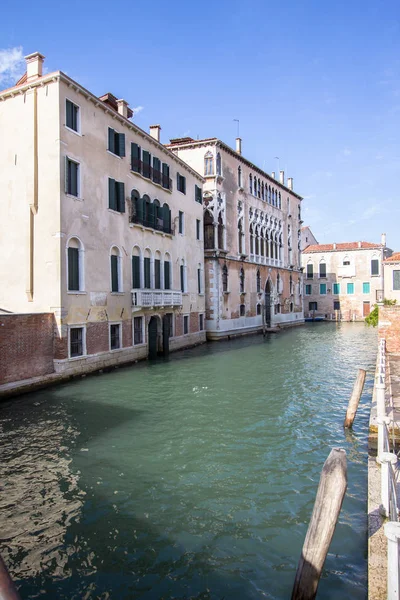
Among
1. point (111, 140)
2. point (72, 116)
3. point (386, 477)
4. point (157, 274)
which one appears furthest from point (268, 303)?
point (386, 477)

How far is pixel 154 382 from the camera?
13.2m

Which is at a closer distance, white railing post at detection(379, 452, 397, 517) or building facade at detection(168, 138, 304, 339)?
white railing post at detection(379, 452, 397, 517)

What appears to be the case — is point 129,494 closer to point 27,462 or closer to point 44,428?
point 27,462

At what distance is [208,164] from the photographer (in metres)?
26.6

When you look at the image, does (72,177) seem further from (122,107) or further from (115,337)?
(115,337)

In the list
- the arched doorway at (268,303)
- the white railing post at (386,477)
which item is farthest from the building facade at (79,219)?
the arched doorway at (268,303)

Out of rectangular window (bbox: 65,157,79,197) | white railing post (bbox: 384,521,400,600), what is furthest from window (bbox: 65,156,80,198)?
white railing post (bbox: 384,521,400,600)

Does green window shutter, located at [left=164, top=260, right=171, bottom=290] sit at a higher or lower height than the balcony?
higher

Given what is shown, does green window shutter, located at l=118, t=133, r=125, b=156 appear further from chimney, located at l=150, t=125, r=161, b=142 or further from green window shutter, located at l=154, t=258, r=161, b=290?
chimney, located at l=150, t=125, r=161, b=142

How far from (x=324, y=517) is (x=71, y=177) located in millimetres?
12859

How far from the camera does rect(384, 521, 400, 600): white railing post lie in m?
2.36

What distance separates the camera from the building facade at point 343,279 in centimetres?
4200

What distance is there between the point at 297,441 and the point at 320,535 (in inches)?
178

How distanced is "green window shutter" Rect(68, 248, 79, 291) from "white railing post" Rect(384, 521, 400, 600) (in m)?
12.2
